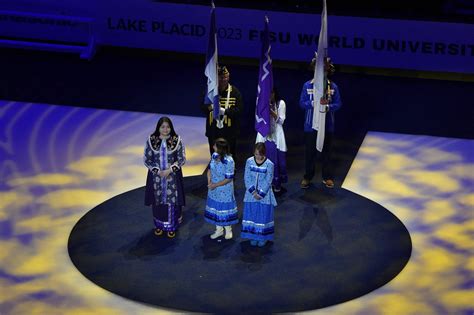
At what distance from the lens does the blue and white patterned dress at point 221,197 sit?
10188 mm

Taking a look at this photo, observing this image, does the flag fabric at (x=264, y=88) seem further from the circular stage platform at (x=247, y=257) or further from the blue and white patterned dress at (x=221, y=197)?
the circular stage platform at (x=247, y=257)

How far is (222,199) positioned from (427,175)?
3846 millimetres

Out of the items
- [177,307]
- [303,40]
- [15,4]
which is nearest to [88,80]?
[15,4]

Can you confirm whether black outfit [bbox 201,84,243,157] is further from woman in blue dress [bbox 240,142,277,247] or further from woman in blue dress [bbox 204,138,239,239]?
woman in blue dress [bbox 240,142,277,247]

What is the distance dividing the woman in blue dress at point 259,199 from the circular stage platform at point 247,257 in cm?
20

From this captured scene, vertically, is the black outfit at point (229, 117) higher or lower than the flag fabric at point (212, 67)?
lower

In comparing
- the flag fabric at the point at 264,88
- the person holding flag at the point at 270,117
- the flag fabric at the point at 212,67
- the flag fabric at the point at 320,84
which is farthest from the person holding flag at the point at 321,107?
the flag fabric at the point at 212,67

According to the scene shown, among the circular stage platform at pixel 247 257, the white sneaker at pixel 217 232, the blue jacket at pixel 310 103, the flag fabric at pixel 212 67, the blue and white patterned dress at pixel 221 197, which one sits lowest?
the circular stage platform at pixel 247 257

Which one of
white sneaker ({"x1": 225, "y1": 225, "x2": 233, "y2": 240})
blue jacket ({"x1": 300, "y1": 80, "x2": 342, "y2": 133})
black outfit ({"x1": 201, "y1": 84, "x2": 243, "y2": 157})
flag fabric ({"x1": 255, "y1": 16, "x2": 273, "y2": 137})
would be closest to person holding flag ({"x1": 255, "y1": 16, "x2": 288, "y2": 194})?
flag fabric ({"x1": 255, "y1": 16, "x2": 273, "y2": 137})

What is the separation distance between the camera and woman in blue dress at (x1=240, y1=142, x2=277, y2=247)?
10.0 m

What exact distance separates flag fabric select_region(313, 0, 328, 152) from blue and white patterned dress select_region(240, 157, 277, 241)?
5.39ft

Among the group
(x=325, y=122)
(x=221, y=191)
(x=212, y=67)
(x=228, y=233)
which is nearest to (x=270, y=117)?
(x=325, y=122)

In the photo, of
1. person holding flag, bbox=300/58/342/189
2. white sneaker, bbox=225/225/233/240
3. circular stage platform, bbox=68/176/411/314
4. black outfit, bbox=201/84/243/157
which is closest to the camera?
circular stage platform, bbox=68/176/411/314

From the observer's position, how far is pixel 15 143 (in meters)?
13.9
